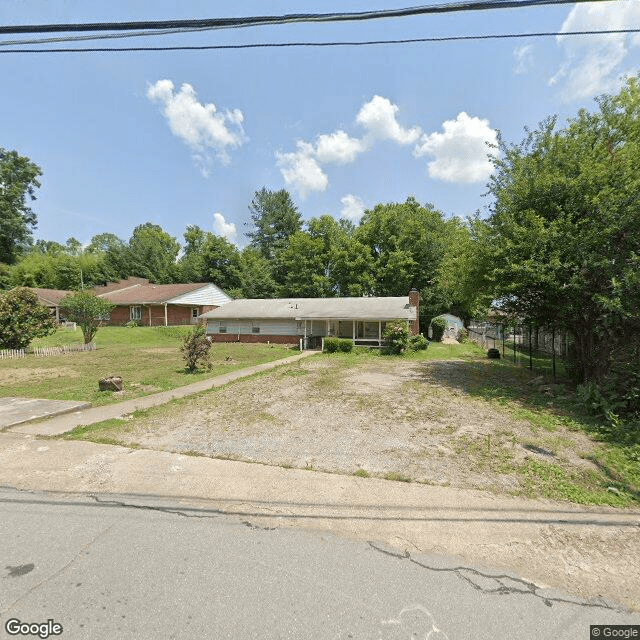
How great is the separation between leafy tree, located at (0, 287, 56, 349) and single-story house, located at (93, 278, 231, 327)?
12743 millimetres

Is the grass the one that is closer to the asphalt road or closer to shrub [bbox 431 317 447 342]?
the asphalt road

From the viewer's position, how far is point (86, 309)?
20.5 meters

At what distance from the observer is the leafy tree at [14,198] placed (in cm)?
4503

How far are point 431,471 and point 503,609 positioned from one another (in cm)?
245

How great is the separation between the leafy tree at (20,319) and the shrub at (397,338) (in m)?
20.2

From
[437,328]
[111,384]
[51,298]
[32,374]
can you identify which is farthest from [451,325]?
[51,298]

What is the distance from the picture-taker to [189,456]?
5406mm

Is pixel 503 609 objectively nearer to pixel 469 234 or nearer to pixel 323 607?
pixel 323 607

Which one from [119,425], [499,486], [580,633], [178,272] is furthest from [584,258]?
[178,272]

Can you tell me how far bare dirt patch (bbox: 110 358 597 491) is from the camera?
513 centimetres

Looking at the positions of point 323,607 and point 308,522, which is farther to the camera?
point 308,522

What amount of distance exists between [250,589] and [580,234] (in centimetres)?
1044

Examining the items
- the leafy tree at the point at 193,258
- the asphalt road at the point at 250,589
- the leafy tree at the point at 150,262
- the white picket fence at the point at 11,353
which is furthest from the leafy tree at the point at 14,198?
the asphalt road at the point at 250,589

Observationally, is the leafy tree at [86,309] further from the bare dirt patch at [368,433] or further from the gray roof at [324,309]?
the bare dirt patch at [368,433]
